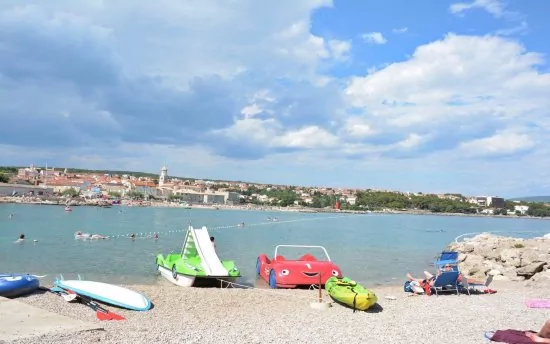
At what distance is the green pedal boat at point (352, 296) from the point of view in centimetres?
1275

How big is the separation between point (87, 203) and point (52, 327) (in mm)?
153244

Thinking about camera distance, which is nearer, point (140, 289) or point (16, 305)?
point (16, 305)

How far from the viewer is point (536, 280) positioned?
1923 centimetres

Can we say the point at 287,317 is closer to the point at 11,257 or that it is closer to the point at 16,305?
the point at 16,305

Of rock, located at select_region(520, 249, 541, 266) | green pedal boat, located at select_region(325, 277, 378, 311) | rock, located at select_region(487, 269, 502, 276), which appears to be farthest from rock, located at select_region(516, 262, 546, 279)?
green pedal boat, located at select_region(325, 277, 378, 311)

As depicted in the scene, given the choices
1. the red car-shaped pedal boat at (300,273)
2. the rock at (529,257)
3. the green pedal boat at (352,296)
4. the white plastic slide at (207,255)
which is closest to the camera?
the green pedal boat at (352,296)

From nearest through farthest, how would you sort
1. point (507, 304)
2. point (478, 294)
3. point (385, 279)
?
point (507, 304) < point (478, 294) < point (385, 279)

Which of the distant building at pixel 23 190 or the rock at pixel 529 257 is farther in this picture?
the distant building at pixel 23 190

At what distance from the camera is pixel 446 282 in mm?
15758

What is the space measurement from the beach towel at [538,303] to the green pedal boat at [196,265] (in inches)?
351

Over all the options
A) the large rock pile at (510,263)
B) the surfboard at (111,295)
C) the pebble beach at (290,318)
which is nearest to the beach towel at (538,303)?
the pebble beach at (290,318)

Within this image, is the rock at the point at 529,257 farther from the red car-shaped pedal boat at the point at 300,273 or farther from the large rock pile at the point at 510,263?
the red car-shaped pedal boat at the point at 300,273

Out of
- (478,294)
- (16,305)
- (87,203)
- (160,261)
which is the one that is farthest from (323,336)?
(87,203)

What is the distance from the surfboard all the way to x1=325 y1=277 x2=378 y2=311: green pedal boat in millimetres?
4849
